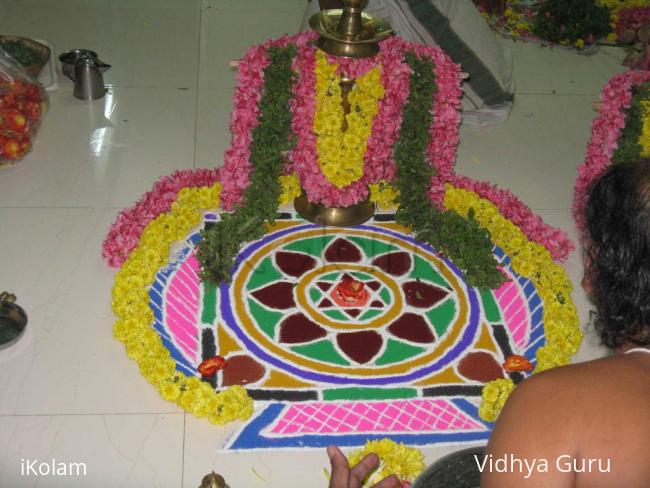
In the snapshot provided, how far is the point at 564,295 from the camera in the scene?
3.12m

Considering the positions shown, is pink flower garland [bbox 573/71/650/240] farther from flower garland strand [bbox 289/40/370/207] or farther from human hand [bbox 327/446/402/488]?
human hand [bbox 327/446/402/488]

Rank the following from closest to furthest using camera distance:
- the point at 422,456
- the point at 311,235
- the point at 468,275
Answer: the point at 422,456 → the point at 468,275 → the point at 311,235

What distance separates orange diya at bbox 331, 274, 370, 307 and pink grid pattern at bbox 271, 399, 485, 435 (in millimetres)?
513

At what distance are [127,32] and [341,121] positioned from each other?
9.05 ft

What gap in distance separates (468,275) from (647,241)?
1791 mm

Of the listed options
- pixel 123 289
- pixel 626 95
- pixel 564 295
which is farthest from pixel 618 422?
pixel 626 95

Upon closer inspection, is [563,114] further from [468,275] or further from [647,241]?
[647,241]

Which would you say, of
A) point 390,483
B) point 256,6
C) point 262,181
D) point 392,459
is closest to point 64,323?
point 262,181

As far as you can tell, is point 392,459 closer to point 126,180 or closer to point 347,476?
point 347,476

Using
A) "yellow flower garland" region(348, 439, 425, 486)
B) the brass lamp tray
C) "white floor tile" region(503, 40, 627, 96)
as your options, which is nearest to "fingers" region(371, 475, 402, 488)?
"yellow flower garland" region(348, 439, 425, 486)

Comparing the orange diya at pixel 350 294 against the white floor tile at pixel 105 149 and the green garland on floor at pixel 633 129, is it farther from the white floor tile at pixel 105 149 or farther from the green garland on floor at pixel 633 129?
the green garland on floor at pixel 633 129

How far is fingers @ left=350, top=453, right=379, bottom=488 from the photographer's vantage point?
2041 millimetres

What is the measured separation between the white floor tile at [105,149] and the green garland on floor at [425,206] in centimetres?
115

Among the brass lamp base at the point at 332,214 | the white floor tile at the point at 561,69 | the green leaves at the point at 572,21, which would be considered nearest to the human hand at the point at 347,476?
the brass lamp base at the point at 332,214
